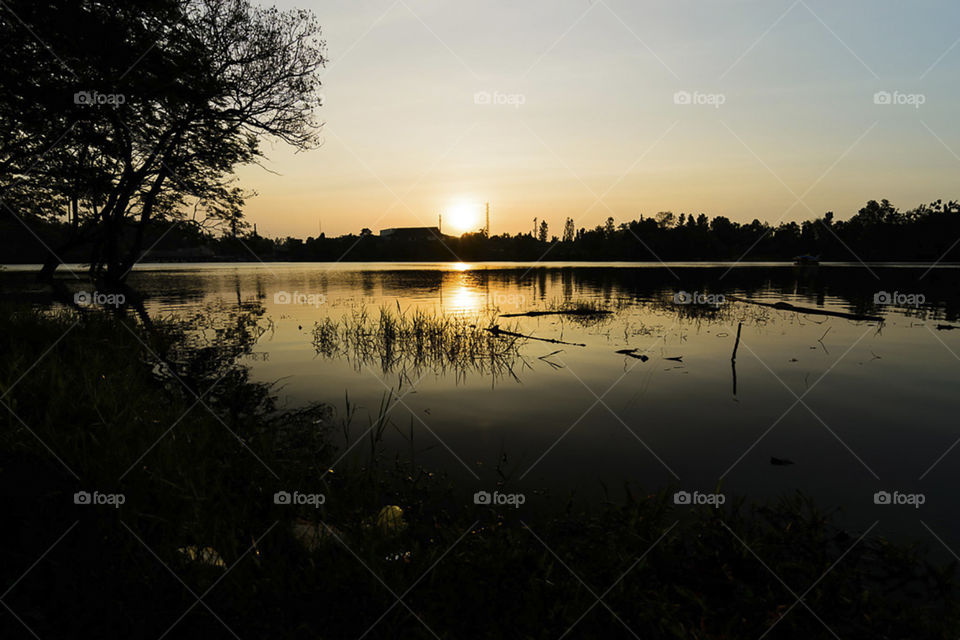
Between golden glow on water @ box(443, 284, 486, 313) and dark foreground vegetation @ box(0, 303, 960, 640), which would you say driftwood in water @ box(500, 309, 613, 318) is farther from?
dark foreground vegetation @ box(0, 303, 960, 640)

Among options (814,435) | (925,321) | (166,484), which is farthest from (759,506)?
(925,321)

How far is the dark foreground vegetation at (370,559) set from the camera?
421cm

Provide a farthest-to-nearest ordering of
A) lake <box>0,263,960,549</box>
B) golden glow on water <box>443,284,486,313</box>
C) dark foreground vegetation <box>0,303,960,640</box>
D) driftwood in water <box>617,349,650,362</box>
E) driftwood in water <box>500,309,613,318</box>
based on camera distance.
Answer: golden glow on water <box>443,284,486,313</box>
driftwood in water <box>500,309,613,318</box>
driftwood in water <box>617,349,650,362</box>
lake <box>0,263,960,549</box>
dark foreground vegetation <box>0,303,960,640</box>

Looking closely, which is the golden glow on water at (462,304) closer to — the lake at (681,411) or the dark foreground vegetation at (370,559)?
the lake at (681,411)

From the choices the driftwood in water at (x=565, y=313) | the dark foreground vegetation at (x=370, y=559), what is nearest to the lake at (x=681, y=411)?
the dark foreground vegetation at (x=370, y=559)

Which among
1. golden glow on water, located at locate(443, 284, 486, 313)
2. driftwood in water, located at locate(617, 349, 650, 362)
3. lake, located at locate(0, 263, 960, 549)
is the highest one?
golden glow on water, located at locate(443, 284, 486, 313)

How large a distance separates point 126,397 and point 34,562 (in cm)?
532

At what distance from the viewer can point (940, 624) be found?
4203mm

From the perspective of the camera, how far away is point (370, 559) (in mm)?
4738

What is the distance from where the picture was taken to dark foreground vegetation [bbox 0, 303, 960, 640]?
4.21 meters

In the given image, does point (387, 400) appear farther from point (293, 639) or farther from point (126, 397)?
point (293, 639)

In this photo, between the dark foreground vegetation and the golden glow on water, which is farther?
the golden glow on water

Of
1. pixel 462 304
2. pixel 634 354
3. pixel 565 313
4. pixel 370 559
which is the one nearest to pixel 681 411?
pixel 634 354

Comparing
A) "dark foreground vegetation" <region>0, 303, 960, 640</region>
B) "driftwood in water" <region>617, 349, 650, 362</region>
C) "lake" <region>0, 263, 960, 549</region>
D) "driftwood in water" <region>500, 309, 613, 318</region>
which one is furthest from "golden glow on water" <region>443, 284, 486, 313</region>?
"dark foreground vegetation" <region>0, 303, 960, 640</region>
